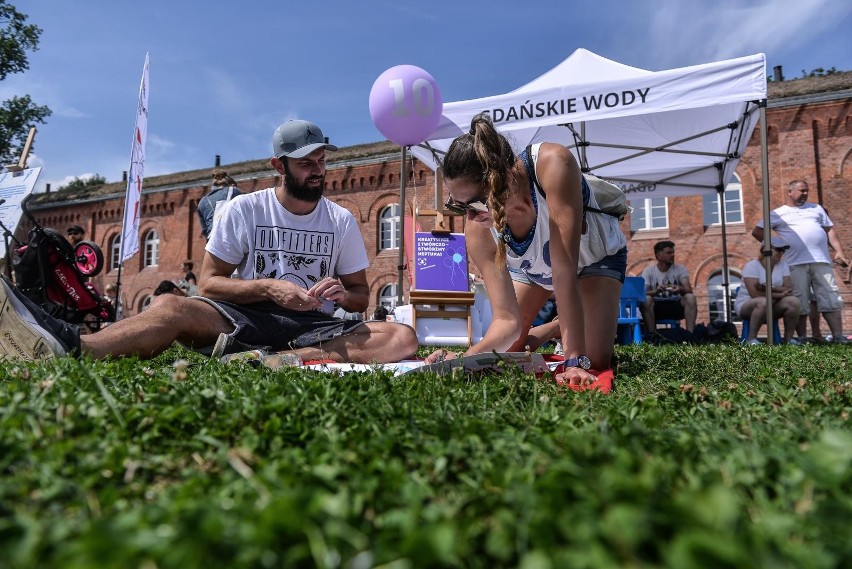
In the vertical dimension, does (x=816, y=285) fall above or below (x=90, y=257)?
below

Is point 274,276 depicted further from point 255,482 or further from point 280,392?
point 255,482

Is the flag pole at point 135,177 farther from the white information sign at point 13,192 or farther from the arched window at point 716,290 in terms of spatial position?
the arched window at point 716,290

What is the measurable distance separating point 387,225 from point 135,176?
1613cm

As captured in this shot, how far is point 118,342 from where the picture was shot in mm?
3096

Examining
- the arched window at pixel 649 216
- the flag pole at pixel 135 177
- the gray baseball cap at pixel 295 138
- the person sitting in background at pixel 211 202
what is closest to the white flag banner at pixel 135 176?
the flag pole at pixel 135 177

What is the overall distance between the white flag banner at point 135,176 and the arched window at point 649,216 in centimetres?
1716

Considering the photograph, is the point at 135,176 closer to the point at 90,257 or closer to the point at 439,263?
the point at 90,257

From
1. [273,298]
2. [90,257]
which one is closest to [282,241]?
[273,298]

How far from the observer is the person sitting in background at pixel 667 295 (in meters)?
9.85

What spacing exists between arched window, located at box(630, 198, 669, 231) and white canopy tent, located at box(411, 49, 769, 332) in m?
11.8

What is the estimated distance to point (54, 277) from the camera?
8789mm

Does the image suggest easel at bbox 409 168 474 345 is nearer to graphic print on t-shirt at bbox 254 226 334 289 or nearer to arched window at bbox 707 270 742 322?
graphic print on t-shirt at bbox 254 226 334 289

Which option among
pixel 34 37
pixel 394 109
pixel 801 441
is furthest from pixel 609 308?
pixel 34 37

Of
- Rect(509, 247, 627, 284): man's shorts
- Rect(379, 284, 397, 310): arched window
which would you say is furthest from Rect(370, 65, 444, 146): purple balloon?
Rect(379, 284, 397, 310): arched window
